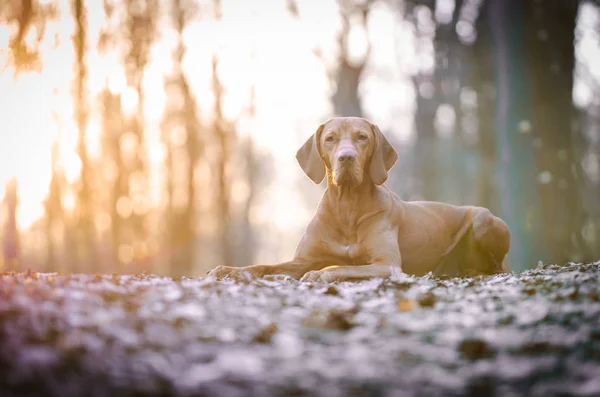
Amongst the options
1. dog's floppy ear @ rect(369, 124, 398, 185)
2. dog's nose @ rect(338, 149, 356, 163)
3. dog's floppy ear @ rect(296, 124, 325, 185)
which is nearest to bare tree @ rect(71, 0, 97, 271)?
dog's floppy ear @ rect(296, 124, 325, 185)

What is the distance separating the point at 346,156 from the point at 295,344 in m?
3.71

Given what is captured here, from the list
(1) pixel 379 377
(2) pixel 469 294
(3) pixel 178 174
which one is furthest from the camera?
(3) pixel 178 174

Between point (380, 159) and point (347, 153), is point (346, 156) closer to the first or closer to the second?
point (347, 153)

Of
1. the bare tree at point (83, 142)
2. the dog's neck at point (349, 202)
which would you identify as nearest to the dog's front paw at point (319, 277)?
the dog's neck at point (349, 202)

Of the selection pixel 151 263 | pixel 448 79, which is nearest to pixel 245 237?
pixel 151 263

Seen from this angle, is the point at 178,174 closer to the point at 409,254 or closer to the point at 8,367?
the point at 409,254

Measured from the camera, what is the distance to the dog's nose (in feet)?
20.8

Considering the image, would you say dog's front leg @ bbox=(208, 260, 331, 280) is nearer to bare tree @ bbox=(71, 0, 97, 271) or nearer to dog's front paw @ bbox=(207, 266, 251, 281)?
dog's front paw @ bbox=(207, 266, 251, 281)

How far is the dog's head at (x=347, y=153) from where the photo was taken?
21.0ft

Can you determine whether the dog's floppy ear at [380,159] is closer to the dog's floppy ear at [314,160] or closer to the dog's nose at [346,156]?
the dog's nose at [346,156]

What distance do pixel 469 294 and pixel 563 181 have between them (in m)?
8.53

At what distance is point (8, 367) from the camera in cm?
237

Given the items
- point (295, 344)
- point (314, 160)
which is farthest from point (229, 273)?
point (295, 344)

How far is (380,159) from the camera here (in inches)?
270
